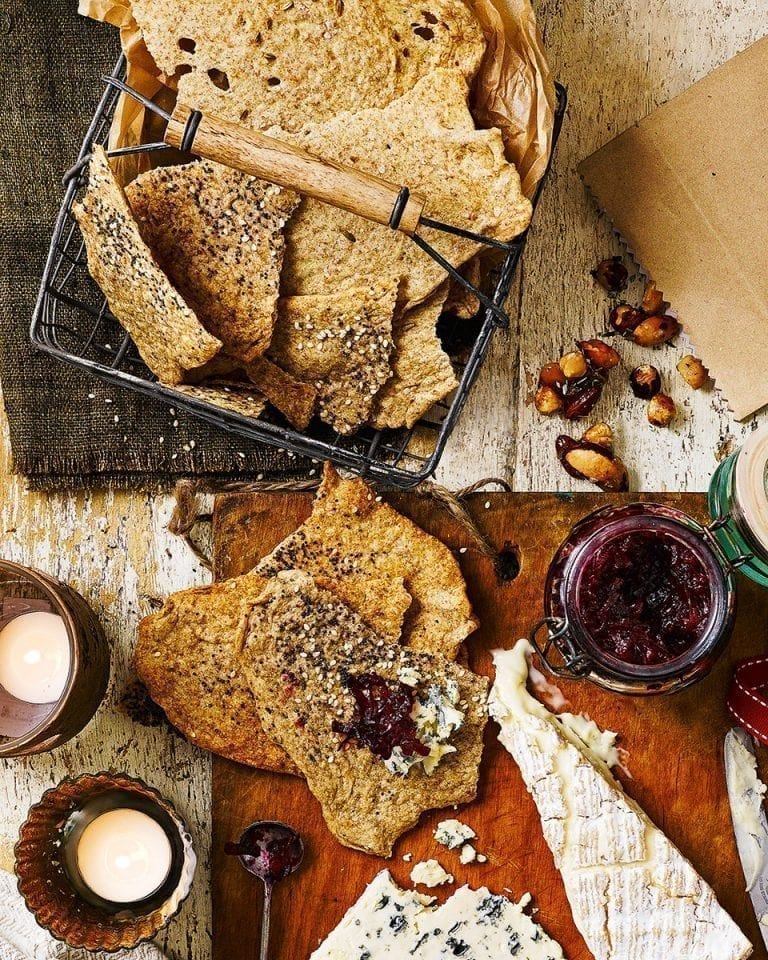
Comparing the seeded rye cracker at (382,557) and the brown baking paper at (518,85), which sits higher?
the brown baking paper at (518,85)

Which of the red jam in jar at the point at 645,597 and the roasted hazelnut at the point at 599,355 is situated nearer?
the red jam in jar at the point at 645,597

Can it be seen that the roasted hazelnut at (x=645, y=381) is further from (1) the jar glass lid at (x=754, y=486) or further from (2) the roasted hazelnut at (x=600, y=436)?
(1) the jar glass lid at (x=754, y=486)

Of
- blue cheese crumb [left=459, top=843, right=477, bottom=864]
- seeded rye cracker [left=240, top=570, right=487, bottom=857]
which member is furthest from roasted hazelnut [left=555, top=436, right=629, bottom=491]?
blue cheese crumb [left=459, top=843, right=477, bottom=864]

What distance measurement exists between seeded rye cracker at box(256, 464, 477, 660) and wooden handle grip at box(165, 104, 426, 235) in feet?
1.54

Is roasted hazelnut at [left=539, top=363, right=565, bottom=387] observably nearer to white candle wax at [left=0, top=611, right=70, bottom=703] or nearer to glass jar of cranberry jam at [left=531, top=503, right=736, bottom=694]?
glass jar of cranberry jam at [left=531, top=503, right=736, bottom=694]

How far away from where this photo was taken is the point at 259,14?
5.42ft

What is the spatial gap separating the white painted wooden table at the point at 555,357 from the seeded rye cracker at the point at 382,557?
0.76 feet

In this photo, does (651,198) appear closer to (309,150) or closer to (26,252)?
(309,150)

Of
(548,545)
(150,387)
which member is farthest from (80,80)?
(548,545)

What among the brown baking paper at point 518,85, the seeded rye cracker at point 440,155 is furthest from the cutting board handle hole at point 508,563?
the brown baking paper at point 518,85

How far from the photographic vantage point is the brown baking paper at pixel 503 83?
5.50ft

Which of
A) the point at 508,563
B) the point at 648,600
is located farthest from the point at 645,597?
the point at 508,563

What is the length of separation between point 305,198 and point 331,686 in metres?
0.80

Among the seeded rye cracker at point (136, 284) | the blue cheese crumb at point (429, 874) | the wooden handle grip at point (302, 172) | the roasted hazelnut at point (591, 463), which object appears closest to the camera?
the wooden handle grip at point (302, 172)
